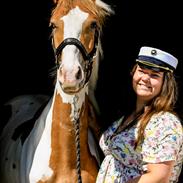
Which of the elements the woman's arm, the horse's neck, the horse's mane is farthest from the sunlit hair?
the horse's mane

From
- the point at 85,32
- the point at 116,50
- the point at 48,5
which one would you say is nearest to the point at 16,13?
the point at 48,5

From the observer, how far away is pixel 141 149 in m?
3.12

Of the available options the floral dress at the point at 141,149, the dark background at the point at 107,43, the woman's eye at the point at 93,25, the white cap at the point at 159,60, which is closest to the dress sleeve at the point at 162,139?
the floral dress at the point at 141,149

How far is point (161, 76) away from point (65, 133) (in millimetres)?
791

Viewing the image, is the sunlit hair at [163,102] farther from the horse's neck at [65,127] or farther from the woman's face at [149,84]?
the horse's neck at [65,127]

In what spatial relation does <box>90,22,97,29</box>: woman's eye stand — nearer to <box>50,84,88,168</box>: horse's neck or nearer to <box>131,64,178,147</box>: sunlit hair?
<box>50,84,88,168</box>: horse's neck

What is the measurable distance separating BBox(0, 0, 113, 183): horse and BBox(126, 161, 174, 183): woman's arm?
23.4 inches

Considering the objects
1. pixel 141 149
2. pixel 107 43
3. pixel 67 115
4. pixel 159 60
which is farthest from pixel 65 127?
pixel 107 43

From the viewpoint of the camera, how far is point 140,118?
10.7 ft

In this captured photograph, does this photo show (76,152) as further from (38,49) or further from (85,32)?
(38,49)

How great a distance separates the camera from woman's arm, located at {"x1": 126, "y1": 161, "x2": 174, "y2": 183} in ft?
9.69

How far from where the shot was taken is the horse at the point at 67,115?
3.36m

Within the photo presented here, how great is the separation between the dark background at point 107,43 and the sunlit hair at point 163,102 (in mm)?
1820

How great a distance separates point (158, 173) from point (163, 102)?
1.46 ft
